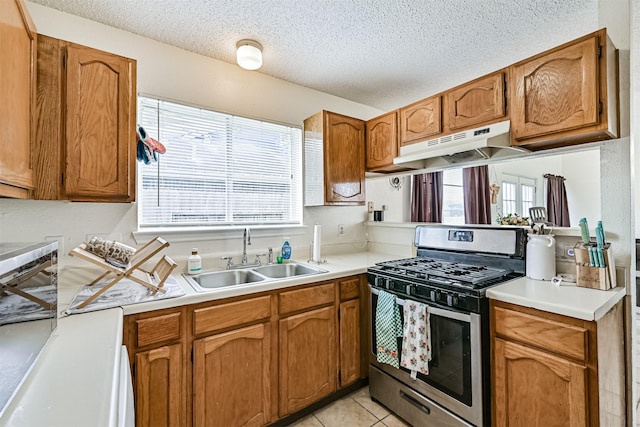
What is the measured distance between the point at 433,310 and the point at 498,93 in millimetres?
1385

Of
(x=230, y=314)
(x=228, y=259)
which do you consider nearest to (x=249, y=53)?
(x=228, y=259)

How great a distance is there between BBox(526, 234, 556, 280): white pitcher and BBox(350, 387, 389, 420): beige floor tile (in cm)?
131

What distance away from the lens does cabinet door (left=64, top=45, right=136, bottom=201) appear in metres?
1.50

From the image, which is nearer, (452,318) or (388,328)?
(452,318)

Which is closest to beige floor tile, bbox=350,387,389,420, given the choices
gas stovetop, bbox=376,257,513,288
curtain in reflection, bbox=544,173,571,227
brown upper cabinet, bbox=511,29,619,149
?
gas stovetop, bbox=376,257,513,288

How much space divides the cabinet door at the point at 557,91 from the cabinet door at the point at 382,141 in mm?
910

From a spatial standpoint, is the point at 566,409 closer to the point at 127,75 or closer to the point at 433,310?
the point at 433,310

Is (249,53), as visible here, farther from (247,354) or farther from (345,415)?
(345,415)

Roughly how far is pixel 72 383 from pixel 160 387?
0.80 m

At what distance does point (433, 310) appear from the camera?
172 cm

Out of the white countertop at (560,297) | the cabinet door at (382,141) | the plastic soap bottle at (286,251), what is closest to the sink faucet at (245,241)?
the plastic soap bottle at (286,251)

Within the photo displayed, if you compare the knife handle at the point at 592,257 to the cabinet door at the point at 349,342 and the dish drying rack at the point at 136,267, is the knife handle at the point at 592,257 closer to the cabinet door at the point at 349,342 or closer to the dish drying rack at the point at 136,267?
the cabinet door at the point at 349,342

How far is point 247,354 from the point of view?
5.58 feet

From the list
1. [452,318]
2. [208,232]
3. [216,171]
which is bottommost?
[452,318]
